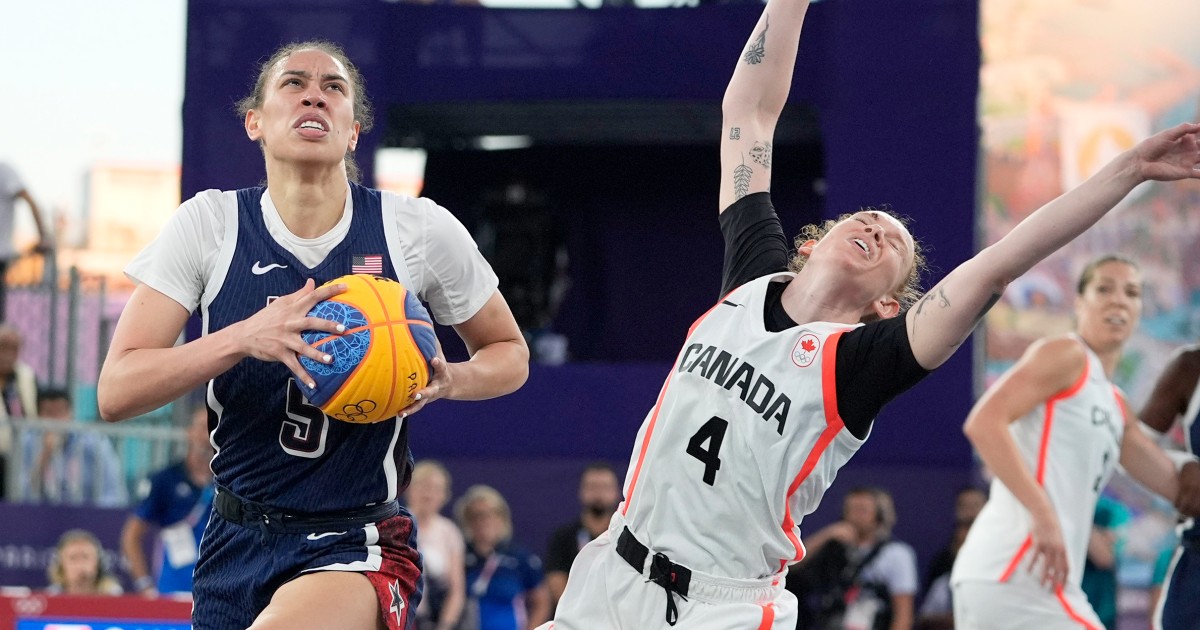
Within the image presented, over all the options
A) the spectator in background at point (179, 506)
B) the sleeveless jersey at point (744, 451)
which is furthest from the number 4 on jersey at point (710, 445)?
the spectator in background at point (179, 506)

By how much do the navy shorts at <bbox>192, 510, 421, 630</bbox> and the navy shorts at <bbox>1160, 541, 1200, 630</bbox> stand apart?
3134 millimetres

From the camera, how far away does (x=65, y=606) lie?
664 centimetres

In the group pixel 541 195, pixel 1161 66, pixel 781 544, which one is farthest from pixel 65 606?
pixel 1161 66

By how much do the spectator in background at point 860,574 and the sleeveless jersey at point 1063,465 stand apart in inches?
146

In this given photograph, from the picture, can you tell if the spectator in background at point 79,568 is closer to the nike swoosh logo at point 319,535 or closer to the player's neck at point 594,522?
the player's neck at point 594,522

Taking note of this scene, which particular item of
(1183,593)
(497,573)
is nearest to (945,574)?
(497,573)

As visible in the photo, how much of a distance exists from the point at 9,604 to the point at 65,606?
10.2 inches

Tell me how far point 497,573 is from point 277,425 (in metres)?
5.68

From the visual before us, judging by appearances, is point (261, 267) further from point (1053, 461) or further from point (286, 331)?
point (1053, 461)

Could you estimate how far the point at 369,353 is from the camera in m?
3.38

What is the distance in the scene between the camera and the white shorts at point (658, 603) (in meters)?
3.69

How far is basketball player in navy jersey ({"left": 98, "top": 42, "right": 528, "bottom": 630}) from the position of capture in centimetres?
361

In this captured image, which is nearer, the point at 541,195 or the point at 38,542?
the point at 38,542

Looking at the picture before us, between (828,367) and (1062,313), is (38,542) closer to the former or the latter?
(828,367)
